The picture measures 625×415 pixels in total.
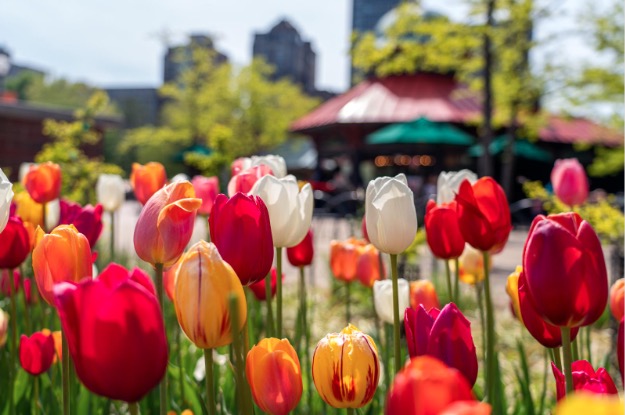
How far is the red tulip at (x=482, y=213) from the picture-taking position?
1.12 meters

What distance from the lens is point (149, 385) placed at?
1.90 ft

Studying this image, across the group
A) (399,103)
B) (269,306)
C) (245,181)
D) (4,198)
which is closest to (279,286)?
(269,306)

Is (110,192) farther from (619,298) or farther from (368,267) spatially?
(619,298)

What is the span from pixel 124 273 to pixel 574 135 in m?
21.5

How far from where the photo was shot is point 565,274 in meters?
0.69

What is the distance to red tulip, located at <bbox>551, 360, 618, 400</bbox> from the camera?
68 cm

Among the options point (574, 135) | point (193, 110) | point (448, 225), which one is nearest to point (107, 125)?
point (448, 225)

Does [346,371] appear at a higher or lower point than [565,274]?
lower

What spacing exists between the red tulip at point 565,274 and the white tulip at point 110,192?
71.3 inches

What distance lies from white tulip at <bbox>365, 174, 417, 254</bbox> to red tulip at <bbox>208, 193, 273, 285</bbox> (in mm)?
240

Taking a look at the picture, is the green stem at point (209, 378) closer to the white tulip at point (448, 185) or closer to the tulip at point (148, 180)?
the white tulip at point (448, 185)

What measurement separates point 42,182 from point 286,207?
1.02 metres

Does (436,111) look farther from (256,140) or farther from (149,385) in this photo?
(149,385)

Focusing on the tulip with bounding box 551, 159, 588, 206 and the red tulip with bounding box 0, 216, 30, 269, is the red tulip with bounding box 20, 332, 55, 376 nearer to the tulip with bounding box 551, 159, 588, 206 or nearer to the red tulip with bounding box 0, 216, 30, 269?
the red tulip with bounding box 0, 216, 30, 269
